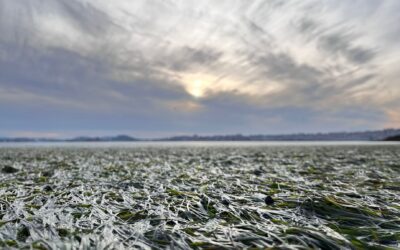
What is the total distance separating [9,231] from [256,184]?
385 centimetres

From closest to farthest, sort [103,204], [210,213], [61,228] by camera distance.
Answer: [61,228] < [210,213] < [103,204]

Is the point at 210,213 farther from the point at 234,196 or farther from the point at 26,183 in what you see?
the point at 26,183

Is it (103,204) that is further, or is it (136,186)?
(136,186)

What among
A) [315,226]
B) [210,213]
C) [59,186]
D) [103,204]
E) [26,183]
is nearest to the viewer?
[315,226]

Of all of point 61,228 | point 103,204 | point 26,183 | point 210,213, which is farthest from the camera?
point 26,183

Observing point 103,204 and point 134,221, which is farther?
point 103,204

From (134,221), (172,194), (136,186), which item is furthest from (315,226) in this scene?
(136,186)


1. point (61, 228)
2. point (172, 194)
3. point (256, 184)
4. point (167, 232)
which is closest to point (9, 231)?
point (61, 228)

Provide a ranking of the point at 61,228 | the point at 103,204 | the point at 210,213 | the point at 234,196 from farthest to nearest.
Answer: the point at 234,196 → the point at 103,204 → the point at 210,213 → the point at 61,228

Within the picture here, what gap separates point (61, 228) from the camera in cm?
241

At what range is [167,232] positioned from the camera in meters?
2.33

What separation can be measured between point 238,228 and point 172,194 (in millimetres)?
1827

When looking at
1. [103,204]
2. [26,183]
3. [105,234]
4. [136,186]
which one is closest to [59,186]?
[26,183]

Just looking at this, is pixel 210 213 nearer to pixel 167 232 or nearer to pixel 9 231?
pixel 167 232
